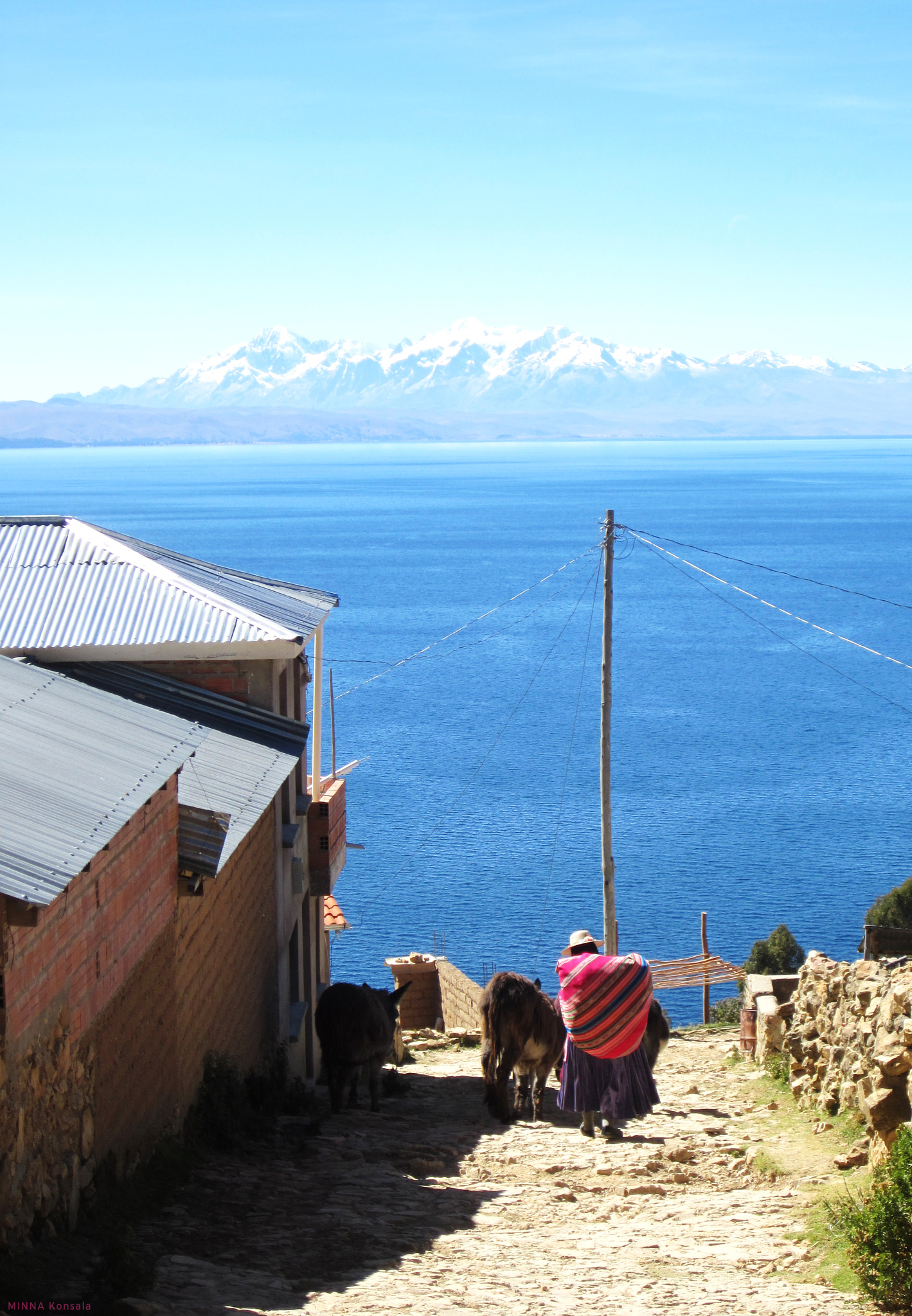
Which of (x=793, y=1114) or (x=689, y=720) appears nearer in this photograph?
(x=793, y=1114)

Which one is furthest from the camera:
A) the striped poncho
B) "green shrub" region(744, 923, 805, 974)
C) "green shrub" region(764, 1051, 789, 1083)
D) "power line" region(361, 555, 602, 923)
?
"power line" region(361, 555, 602, 923)

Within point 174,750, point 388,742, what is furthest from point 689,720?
point 174,750

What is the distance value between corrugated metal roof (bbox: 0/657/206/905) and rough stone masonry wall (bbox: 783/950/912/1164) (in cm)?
453

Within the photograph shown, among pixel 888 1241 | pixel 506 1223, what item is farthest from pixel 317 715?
pixel 888 1241

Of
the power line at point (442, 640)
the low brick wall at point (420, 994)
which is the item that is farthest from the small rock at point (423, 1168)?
the power line at point (442, 640)

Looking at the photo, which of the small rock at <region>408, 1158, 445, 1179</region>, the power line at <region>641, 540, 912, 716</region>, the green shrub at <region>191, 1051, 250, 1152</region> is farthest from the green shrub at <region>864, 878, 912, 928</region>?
the power line at <region>641, 540, 912, 716</region>

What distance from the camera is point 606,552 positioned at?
21984 mm

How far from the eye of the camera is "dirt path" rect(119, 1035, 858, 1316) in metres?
6.54

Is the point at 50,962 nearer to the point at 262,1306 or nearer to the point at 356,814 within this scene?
the point at 262,1306

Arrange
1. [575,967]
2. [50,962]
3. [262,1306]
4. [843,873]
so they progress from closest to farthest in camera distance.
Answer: [262,1306] < [50,962] < [575,967] < [843,873]

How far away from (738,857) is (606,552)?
29218mm

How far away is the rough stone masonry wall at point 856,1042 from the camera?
854cm

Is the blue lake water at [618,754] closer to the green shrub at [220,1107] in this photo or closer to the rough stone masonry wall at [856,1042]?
the rough stone masonry wall at [856,1042]

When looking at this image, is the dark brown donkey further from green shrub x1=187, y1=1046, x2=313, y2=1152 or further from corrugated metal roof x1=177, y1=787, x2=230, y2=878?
corrugated metal roof x1=177, y1=787, x2=230, y2=878
